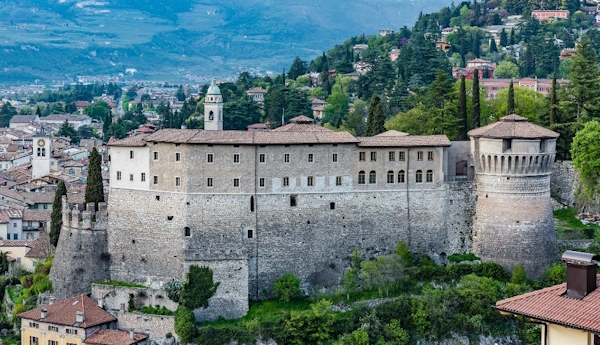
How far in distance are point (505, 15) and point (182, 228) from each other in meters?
113

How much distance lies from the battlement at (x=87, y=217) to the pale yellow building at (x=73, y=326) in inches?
164

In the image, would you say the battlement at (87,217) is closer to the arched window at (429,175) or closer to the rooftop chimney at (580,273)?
the arched window at (429,175)

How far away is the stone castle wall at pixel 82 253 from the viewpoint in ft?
197

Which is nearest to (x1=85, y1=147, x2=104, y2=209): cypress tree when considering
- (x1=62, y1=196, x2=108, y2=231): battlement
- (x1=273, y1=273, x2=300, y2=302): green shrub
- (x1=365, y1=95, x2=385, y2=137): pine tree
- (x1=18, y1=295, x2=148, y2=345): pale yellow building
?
(x1=62, y1=196, x2=108, y2=231): battlement

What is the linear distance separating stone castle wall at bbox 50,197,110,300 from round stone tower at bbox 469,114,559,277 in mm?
20846

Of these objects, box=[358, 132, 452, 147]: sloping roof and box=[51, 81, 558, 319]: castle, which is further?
box=[358, 132, 452, 147]: sloping roof

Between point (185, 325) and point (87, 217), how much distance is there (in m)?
9.93

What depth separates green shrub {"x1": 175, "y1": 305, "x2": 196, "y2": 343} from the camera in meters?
54.3

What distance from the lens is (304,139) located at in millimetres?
57969

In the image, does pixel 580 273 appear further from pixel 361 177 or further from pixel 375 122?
pixel 375 122

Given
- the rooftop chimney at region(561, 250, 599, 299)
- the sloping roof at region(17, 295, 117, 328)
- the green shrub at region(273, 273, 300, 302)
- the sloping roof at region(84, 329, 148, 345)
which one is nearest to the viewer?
the rooftop chimney at region(561, 250, 599, 299)

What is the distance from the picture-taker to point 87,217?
6041 cm

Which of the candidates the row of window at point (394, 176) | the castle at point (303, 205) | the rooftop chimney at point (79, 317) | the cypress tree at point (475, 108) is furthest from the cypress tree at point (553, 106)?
the rooftop chimney at point (79, 317)

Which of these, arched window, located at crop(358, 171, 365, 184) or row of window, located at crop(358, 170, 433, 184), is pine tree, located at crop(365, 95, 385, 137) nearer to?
row of window, located at crop(358, 170, 433, 184)
